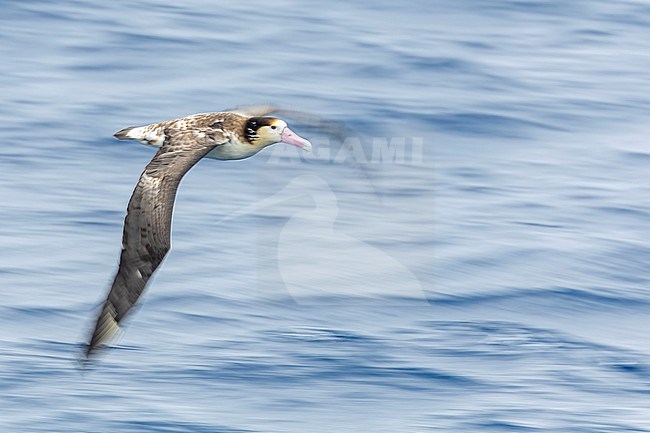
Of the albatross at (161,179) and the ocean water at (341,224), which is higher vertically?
the albatross at (161,179)

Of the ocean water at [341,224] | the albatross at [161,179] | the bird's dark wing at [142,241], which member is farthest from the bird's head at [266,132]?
the bird's dark wing at [142,241]

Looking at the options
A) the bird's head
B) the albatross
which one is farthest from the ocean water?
the albatross

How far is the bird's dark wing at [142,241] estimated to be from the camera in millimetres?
8328

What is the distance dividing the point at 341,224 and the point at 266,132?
266 centimetres

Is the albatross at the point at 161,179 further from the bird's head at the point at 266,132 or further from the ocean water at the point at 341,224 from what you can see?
the ocean water at the point at 341,224

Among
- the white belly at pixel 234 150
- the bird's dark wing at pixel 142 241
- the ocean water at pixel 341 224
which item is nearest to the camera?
the bird's dark wing at pixel 142 241

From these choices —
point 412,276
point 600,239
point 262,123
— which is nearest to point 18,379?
point 262,123

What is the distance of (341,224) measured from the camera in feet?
42.3

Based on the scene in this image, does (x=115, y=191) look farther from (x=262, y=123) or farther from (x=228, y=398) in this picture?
(x=228, y=398)

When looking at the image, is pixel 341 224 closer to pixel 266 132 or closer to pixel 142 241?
pixel 266 132

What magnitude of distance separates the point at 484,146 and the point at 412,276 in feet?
11.4

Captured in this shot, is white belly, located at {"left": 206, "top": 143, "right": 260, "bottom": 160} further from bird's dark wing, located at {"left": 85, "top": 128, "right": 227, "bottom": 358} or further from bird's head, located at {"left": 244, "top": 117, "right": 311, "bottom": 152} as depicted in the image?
bird's dark wing, located at {"left": 85, "top": 128, "right": 227, "bottom": 358}

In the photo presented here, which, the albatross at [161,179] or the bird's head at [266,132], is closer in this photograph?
the albatross at [161,179]

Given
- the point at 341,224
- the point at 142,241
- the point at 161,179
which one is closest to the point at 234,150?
the point at 161,179
